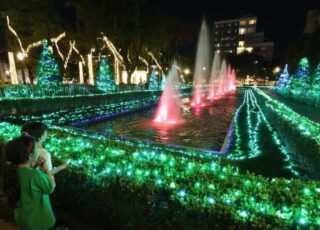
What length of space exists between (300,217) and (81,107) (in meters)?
17.8

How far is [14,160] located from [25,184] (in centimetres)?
26

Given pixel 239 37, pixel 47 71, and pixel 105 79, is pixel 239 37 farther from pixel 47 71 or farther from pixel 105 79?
pixel 47 71

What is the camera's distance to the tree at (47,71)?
20397mm

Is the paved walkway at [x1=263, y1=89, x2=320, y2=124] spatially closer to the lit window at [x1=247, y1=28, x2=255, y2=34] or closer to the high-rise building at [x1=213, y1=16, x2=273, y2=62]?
the high-rise building at [x1=213, y1=16, x2=273, y2=62]

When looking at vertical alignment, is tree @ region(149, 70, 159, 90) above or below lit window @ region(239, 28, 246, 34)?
below

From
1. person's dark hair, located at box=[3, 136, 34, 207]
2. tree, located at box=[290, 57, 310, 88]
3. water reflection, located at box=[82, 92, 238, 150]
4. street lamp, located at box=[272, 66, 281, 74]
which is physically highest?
street lamp, located at box=[272, 66, 281, 74]

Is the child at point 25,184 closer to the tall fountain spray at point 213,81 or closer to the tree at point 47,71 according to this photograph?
the tree at point 47,71

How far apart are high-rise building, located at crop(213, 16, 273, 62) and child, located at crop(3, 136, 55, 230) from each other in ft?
429

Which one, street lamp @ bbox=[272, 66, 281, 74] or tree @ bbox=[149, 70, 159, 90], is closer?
tree @ bbox=[149, 70, 159, 90]

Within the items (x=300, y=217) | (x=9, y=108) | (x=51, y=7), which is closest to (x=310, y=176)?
(x=300, y=217)

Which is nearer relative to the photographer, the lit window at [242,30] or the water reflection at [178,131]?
the water reflection at [178,131]

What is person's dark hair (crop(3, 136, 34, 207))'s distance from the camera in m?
2.28

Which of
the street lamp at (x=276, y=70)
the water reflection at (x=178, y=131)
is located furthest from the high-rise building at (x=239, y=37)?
the water reflection at (x=178, y=131)

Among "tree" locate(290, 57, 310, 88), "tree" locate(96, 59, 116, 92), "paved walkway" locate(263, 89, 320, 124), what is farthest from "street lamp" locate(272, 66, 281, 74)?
"tree" locate(96, 59, 116, 92)
